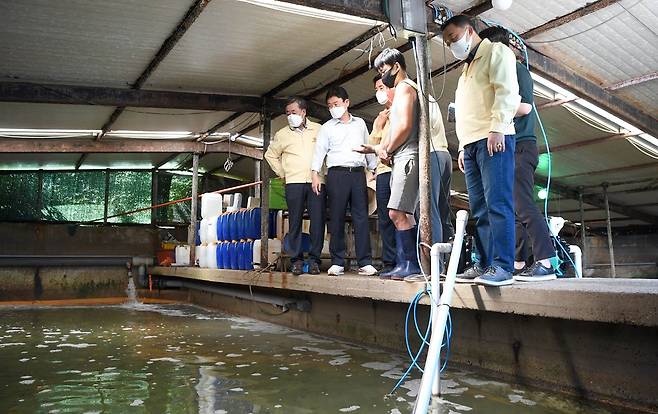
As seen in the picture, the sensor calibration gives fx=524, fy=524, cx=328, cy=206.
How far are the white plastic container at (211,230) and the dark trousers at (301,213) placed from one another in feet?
10.3

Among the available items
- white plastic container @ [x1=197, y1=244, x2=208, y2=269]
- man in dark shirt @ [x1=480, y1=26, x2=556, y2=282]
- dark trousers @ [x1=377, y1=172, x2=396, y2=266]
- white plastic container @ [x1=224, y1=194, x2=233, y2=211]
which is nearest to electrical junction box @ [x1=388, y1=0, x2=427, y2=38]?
man in dark shirt @ [x1=480, y1=26, x2=556, y2=282]

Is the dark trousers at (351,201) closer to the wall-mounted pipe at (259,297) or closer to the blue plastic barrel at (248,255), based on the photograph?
the wall-mounted pipe at (259,297)

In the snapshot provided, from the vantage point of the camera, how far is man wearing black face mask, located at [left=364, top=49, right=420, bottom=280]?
13.3ft

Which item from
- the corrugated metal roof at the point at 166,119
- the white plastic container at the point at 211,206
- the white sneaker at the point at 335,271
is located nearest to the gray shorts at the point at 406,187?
the white sneaker at the point at 335,271

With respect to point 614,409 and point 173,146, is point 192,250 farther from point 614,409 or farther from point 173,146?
point 614,409

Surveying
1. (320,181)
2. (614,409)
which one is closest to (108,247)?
(320,181)

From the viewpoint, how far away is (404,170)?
4.09m

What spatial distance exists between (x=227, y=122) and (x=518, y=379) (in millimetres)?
7105

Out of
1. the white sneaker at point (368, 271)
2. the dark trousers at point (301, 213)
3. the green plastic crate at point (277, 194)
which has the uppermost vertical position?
the green plastic crate at point (277, 194)

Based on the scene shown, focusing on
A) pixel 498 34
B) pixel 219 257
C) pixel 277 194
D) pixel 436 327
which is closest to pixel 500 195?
pixel 436 327

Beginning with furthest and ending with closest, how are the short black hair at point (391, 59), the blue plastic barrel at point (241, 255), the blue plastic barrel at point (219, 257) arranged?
the blue plastic barrel at point (219, 257)
the blue plastic barrel at point (241, 255)
the short black hair at point (391, 59)

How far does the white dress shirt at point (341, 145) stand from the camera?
5.18 m

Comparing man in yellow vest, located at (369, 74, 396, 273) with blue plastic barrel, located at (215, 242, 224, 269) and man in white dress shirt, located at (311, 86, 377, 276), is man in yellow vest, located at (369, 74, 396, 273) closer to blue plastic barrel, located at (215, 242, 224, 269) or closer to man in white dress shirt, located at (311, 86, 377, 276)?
man in white dress shirt, located at (311, 86, 377, 276)

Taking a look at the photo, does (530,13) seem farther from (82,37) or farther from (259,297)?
(259,297)
